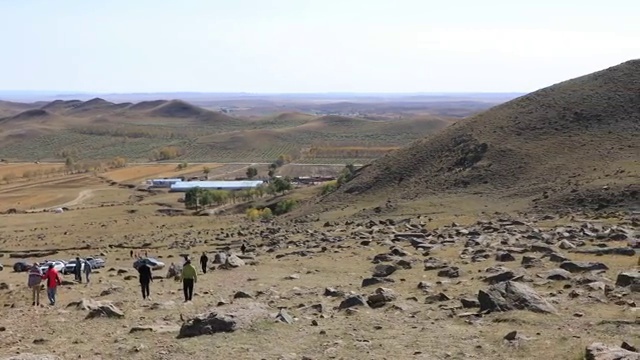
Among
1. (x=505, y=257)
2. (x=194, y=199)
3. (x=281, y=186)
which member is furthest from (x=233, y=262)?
(x=281, y=186)

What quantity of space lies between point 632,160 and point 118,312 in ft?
147

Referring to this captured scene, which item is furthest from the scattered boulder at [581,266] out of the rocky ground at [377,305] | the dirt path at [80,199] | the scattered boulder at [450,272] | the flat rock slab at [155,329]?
the dirt path at [80,199]

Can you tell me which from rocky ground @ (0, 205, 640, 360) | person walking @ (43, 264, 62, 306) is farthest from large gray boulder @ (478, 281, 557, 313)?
person walking @ (43, 264, 62, 306)

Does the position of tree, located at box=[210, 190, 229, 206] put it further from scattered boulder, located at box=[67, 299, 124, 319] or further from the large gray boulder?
the large gray boulder

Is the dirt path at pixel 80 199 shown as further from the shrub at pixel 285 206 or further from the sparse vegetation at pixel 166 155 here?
A: the sparse vegetation at pixel 166 155

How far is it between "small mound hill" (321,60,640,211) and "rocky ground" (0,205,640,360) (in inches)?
804

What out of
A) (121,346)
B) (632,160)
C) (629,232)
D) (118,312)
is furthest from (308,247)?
(632,160)

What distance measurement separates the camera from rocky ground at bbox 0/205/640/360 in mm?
14812

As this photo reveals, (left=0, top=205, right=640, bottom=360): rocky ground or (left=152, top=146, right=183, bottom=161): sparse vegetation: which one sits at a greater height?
(left=0, top=205, right=640, bottom=360): rocky ground

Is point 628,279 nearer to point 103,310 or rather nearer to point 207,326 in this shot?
point 207,326

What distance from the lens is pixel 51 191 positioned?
124m

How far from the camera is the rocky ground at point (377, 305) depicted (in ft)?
48.6

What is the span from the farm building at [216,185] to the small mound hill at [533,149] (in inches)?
1921

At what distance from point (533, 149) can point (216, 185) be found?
71447 mm
